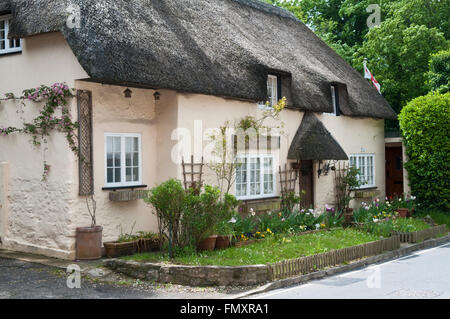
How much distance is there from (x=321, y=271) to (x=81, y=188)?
5.13 metres

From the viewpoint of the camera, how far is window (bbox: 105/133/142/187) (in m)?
11.5

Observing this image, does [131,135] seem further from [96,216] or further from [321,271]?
[321,271]

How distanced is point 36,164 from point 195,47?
463cm

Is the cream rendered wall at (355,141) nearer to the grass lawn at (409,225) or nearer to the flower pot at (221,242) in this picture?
the grass lawn at (409,225)

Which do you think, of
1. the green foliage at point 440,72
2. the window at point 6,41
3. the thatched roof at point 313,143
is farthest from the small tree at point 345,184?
the window at point 6,41

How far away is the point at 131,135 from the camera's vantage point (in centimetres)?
1195

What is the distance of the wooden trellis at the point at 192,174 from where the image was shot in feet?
40.1

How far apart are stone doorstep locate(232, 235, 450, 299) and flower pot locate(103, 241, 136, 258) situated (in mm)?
3569

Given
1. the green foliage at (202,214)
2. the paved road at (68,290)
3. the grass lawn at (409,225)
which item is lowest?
the paved road at (68,290)

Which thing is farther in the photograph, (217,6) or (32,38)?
(217,6)

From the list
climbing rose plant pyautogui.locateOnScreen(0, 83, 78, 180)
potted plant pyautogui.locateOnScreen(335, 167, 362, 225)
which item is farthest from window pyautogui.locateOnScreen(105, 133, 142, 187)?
potted plant pyautogui.locateOnScreen(335, 167, 362, 225)

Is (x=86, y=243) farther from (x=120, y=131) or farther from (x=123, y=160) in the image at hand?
(x=120, y=131)

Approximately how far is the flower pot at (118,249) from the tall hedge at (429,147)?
1143 centimetres
